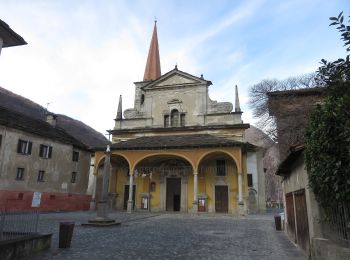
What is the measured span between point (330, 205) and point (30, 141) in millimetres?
23334

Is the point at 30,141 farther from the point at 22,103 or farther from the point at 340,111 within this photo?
the point at 22,103

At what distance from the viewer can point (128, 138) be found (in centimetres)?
3141

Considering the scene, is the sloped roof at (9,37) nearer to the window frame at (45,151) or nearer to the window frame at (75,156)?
the window frame at (45,151)

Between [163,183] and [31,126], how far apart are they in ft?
42.4

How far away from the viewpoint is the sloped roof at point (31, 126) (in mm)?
21978

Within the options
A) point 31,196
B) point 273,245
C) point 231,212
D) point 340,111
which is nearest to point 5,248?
point 340,111

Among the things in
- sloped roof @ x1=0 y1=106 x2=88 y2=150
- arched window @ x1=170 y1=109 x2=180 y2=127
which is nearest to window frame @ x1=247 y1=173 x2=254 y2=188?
arched window @ x1=170 y1=109 x2=180 y2=127

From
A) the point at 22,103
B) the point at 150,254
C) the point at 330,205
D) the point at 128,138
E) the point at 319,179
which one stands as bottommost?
the point at 150,254

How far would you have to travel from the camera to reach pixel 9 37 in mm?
8359

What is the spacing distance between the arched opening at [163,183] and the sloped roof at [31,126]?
283 inches

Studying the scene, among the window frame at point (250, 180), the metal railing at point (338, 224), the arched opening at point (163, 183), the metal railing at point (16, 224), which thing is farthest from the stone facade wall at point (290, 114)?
the arched opening at point (163, 183)

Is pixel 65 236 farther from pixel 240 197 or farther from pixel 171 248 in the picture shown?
pixel 240 197

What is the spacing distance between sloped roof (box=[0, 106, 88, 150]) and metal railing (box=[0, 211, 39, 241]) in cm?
1576

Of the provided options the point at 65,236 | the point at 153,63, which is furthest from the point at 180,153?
the point at 153,63
